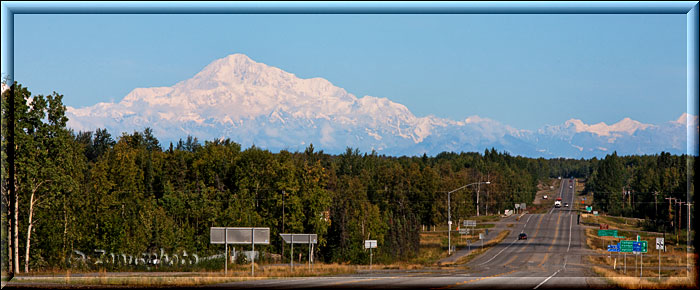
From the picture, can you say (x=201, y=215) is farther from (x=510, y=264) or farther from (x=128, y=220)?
(x=510, y=264)

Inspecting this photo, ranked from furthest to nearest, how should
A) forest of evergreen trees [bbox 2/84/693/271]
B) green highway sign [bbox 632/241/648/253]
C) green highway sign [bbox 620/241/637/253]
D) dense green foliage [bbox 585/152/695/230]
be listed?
dense green foliage [bbox 585/152/695/230], green highway sign [bbox 620/241/637/253], green highway sign [bbox 632/241/648/253], forest of evergreen trees [bbox 2/84/693/271]

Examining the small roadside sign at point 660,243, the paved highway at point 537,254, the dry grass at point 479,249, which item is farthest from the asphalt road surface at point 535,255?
the small roadside sign at point 660,243

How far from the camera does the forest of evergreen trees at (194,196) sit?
177 feet

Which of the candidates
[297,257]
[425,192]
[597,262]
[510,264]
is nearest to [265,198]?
[297,257]

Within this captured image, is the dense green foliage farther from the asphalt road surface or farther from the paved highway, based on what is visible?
the paved highway

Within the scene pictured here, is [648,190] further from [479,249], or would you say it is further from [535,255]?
[535,255]

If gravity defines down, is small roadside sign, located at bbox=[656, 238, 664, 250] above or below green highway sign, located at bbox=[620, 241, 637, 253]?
above

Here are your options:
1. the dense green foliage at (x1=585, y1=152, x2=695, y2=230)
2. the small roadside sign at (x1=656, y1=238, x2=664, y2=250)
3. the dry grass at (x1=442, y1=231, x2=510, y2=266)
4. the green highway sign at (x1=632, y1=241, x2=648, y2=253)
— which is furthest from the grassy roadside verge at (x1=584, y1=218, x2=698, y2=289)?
the dry grass at (x1=442, y1=231, x2=510, y2=266)

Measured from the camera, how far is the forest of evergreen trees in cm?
5406

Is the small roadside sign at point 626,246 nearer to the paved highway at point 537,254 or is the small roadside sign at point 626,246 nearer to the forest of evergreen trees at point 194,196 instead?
the paved highway at point 537,254

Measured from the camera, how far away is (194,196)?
91562 mm

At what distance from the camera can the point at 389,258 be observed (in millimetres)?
86812

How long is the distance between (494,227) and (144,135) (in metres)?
77.9

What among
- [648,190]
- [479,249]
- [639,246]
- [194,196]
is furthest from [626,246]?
[648,190]
